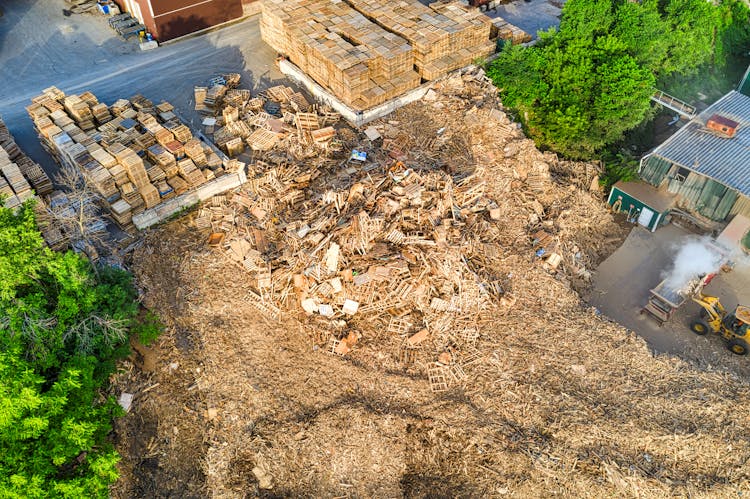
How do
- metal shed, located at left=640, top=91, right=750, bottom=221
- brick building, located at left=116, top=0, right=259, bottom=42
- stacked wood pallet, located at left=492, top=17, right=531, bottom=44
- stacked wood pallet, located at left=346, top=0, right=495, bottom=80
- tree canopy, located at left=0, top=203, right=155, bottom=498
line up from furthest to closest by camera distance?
brick building, located at left=116, top=0, right=259, bottom=42
stacked wood pallet, located at left=492, top=17, right=531, bottom=44
stacked wood pallet, located at left=346, top=0, right=495, bottom=80
metal shed, located at left=640, top=91, right=750, bottom=221
tree canopy, located at left=0, top=203, right=155, bottom=498

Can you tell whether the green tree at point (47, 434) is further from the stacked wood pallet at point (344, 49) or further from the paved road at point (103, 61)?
the stacked wood pallet at point (344, 49)

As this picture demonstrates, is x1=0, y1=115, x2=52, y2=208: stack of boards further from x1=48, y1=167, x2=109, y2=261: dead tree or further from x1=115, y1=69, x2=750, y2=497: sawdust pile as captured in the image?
x1=115, y1=69, x2=750, y2=497: sawdust pile

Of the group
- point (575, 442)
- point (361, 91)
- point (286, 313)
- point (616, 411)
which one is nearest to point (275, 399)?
point (286, 313)

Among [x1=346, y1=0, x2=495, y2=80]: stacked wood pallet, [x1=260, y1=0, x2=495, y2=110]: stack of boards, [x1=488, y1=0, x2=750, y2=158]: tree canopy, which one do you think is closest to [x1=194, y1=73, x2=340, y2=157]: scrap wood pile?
[x1=260, y1=0, x2=495, y2=110]: stack of boards

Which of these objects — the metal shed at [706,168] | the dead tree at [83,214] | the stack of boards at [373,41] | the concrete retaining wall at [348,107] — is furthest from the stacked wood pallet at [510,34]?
the dead tree at [83,214]

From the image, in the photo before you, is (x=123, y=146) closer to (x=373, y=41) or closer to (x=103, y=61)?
(x=103, y=61)

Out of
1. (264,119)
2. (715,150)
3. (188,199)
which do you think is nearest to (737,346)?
(715,150)
